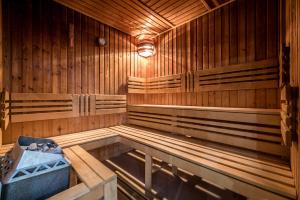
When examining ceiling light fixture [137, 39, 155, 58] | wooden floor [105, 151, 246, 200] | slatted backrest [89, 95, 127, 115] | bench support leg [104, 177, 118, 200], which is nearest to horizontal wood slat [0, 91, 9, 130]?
slatted backrest [89, 95, 127, 115]

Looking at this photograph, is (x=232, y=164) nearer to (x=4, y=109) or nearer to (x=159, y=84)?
(x=159, y=84)

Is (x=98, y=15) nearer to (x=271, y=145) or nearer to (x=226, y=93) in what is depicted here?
(x=226, y=93)

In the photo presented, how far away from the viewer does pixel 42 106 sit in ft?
7.84

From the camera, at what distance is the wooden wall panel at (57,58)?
2.24m

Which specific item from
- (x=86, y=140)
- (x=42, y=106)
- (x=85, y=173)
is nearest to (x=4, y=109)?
(x=42, y=106)

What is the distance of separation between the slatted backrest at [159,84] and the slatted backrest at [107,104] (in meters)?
0.35

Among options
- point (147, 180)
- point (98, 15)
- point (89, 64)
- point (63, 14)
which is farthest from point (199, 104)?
point (63, 14)

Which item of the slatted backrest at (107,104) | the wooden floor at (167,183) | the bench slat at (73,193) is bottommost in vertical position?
the wooden floor at (167,183)

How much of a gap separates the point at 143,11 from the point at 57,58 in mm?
1673

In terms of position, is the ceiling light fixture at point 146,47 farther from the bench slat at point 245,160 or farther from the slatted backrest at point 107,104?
the bench slat at point 245,160

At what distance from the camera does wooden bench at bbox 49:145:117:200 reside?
1077mm

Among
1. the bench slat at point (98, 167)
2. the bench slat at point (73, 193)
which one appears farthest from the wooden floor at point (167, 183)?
the bench slat at point (73, 193)

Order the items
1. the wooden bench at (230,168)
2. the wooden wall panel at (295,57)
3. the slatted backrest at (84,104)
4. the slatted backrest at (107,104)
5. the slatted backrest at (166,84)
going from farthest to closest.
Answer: the slatted backrest at (166,84) → the slatted backrest at (107,104) → the slatted backrest at (84,104) → the wooden bench at (230,168) → the wooden wall panel at (295,57)

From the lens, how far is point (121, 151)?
11.4 feet
